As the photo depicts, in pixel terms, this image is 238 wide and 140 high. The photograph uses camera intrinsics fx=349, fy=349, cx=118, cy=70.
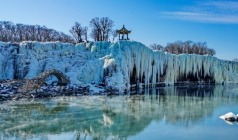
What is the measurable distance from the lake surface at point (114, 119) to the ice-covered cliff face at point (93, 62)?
706 centimetres

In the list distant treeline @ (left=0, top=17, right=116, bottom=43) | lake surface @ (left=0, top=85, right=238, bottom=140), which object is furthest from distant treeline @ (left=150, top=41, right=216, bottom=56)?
lake surface @ (left=0, top=85, right=238, bottom=140)

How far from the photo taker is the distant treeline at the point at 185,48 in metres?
63.0

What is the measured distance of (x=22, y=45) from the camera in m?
35.3

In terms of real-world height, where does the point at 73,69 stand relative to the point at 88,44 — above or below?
below

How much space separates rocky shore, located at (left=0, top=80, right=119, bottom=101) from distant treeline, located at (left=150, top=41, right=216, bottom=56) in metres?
33.7

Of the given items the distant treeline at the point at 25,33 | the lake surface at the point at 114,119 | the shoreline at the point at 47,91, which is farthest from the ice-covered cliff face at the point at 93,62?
the distant treeline at the point at 25,33

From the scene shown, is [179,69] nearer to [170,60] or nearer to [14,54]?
[170,60]

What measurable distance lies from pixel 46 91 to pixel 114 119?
1113 cm

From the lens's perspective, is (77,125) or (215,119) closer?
(77,125)

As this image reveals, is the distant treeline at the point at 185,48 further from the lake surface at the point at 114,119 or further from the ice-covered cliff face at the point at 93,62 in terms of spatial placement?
the lake surface at the point at 114,119

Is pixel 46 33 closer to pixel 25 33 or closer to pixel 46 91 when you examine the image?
pixel 25 33

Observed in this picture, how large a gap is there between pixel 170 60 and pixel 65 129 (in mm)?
28503

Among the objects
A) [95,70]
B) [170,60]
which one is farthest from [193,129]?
[170,60]

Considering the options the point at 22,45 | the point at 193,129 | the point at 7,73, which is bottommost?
the point at 193,129
